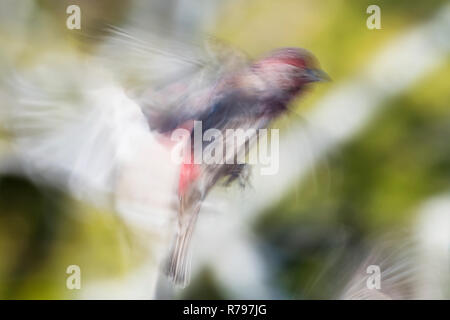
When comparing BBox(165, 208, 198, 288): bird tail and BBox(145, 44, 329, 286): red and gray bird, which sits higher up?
BBox(145, 44, 329, 286): red and gray bird

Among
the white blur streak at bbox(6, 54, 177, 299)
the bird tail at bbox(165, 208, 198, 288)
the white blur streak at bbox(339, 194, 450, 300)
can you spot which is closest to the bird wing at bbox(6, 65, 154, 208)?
the white blur streak at bbox(6, 54, 177, 299)

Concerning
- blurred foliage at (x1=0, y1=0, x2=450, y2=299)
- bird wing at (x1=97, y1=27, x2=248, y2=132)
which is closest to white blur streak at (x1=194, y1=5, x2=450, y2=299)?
blurred foliage at (x1=0, y1=0, x2=450, y2=299)

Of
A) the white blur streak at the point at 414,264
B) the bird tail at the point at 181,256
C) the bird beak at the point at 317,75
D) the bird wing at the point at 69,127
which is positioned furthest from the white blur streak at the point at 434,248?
the bird wing at the point at 69,127

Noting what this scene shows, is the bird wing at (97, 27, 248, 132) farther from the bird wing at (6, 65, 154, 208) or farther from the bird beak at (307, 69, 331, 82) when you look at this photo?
the bird beak at (307, 69, 331, 82)

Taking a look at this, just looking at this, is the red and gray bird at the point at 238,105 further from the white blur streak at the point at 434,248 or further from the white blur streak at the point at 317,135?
the white blur streak at the point at 434,248

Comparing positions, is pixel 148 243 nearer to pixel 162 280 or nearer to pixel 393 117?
pixel 162 280

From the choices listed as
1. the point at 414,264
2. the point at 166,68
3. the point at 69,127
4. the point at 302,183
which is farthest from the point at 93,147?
the point at 414,264
